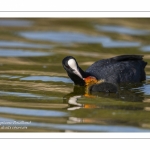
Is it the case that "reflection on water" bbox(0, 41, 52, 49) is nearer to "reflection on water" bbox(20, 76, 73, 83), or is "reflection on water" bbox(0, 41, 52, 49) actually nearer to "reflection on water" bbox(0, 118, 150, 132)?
"reflection on water" bbox(20, 76, 73, 83)

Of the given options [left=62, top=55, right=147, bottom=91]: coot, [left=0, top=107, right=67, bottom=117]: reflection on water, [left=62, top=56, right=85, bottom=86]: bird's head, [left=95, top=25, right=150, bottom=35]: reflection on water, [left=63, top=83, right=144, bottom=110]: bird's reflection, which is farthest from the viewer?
[left=95, top=25, right=150, bottom=35]: reflection on water

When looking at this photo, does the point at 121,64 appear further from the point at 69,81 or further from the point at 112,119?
the point at 112,119

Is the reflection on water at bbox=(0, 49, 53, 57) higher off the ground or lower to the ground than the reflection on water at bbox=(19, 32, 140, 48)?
lower

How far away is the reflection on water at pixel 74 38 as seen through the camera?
1314 centimetres

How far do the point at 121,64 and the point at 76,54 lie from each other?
2.37 meters

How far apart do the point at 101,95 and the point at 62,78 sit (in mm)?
1367

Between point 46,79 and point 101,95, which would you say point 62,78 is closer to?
point 46,79

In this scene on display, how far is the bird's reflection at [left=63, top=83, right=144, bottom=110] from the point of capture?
331 inches

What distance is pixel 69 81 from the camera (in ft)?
32.7

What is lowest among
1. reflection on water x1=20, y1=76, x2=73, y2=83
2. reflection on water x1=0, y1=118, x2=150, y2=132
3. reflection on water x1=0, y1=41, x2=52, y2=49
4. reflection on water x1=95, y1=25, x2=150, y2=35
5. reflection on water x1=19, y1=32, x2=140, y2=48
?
reflection on water x1=0, y1=118, x2=150, y2=132

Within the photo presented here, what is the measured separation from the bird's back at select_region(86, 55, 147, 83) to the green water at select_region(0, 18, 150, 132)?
0.23 metres

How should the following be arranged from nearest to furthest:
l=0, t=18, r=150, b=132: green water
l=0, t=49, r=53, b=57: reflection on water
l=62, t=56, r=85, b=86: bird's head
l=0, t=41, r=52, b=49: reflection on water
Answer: l=0, t=18, r=150, b=132: green water, l=62, t=56, r=85, b=86: bird's head, l=0, t=49, r=53, b=57: reflection on water, l=0, t=41, r=52, b=49: reflection on water

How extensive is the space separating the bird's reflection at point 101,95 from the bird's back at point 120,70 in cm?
23

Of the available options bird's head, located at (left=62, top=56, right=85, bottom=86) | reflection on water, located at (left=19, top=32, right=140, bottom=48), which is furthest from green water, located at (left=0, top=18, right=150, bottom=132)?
bird's head, located at (left=62, top=56, right=85, bottom=86)
